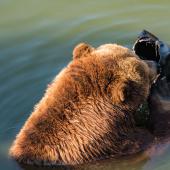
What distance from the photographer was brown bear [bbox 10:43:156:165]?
5.88 m

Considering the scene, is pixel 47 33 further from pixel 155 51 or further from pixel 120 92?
pixel 120 92

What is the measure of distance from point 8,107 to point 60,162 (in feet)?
6.19

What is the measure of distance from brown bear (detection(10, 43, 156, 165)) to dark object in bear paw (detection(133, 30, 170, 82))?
72 centimetres

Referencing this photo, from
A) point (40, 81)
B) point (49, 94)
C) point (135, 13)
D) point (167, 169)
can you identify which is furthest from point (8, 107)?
point (135, 13)

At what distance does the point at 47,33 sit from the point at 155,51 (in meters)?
2.54

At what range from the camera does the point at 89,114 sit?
237 inches

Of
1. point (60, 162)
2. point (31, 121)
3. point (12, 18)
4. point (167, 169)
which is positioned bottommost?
point (167, 169)

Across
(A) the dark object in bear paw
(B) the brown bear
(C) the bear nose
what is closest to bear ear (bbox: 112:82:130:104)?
(B) the brown bear

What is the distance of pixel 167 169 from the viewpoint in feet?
20.7

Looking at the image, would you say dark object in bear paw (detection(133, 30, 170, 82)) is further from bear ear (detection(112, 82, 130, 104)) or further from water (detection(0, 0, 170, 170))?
water (detection(0, 0, 170, 170))

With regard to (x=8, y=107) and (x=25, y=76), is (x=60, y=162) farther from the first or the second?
(x=25, y=76)

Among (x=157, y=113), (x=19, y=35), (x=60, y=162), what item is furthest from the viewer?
(x=19, y=35)

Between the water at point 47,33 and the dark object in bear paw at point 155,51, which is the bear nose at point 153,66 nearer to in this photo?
the dark object in bear paw at point 155,51

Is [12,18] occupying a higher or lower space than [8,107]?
higher
